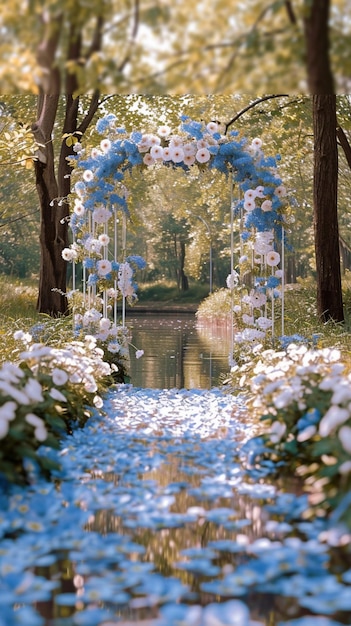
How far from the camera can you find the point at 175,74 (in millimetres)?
5938

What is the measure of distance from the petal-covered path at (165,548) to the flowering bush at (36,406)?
166 mm

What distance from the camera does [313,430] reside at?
4035 mm

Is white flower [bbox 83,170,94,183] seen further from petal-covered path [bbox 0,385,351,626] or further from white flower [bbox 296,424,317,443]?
white flower [bbox 296,424,317,443]

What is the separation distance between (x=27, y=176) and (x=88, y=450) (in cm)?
2001

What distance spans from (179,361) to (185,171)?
435 cm

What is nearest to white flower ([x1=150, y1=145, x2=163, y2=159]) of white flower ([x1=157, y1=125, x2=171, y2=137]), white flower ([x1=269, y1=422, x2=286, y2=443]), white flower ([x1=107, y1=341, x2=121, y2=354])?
white flower ([x1=157, y1=125, x2=171, y2=137])

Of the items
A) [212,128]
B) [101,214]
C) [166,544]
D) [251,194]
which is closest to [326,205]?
[251,194]

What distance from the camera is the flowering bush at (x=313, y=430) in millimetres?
3482

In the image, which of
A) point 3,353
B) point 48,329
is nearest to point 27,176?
point 48,329

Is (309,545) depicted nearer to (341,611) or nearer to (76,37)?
(341,611)

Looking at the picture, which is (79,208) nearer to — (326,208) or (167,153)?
(167,153)

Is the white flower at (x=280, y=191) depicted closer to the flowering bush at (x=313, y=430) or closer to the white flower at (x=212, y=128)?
the white flower at (x=212, y=128)

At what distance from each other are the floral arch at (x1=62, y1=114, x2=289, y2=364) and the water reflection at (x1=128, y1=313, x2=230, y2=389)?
812 millimetres

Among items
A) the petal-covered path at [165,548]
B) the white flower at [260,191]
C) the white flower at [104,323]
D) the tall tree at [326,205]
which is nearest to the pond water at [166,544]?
the petal-covered path at [165,548]
